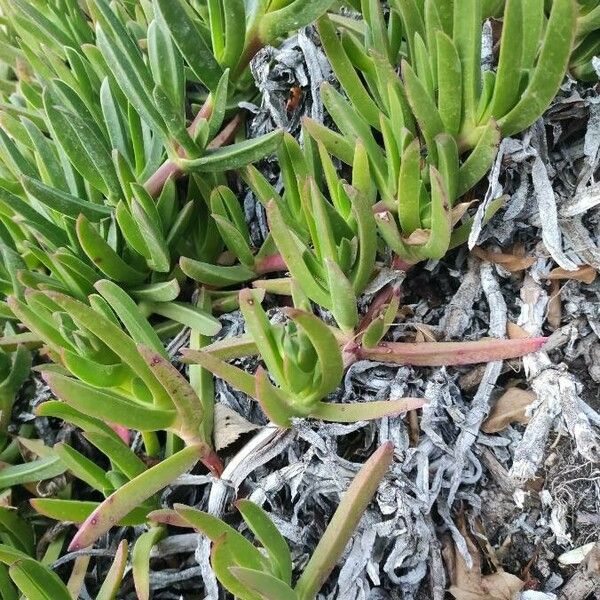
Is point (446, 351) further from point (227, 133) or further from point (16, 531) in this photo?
point (16, 531)

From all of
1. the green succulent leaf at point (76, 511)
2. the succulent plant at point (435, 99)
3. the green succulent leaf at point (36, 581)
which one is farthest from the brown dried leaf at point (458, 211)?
the green succulent leaf at point (36, 581)

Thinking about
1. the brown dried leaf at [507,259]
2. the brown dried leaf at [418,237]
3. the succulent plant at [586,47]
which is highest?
the succulent plant at [586,47]

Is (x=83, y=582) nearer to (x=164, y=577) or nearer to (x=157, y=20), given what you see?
(x=164, y=577)

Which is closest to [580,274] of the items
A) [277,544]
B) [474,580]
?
[474,580]

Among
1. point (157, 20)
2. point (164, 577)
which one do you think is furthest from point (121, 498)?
point (157, 20)

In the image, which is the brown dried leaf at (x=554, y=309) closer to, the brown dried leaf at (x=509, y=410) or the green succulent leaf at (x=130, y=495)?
the brown dried leaf at (x=509, y=410)

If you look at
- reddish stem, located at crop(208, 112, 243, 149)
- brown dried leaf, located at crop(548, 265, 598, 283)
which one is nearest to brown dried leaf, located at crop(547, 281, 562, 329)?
brown dried leaf, located at crop(548, 265, 598, 283)
